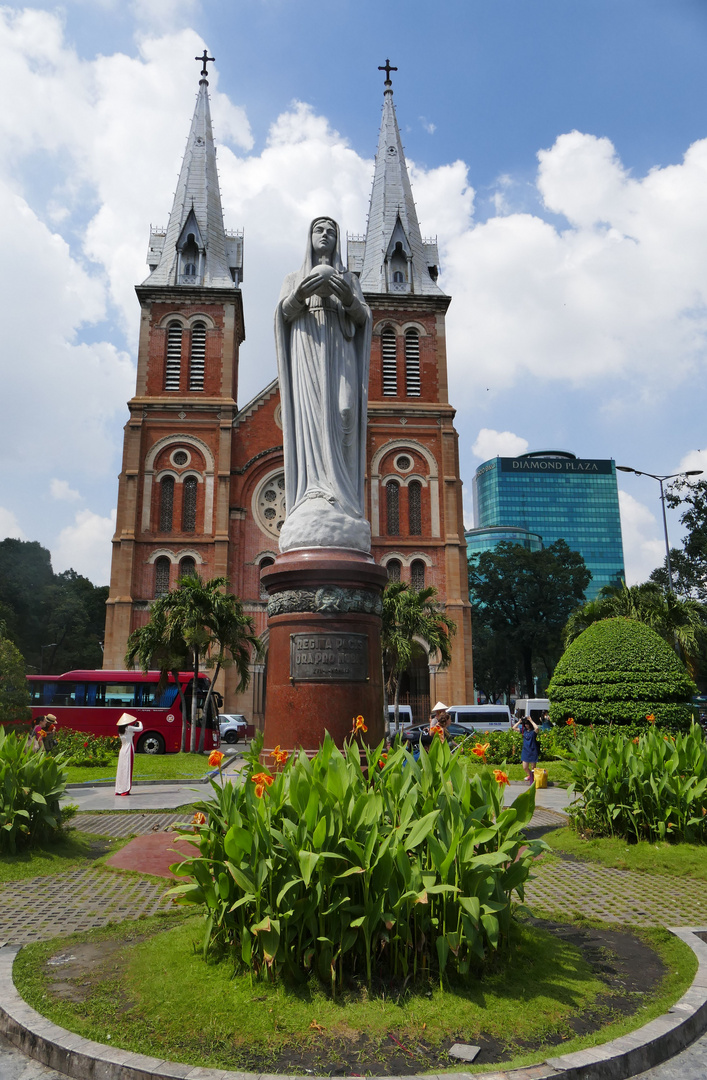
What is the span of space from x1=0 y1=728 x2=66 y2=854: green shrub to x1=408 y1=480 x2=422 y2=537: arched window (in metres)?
29.7

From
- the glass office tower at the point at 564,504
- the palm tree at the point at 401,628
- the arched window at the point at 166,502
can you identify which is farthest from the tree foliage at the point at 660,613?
the glass office tower at the point at 564,504

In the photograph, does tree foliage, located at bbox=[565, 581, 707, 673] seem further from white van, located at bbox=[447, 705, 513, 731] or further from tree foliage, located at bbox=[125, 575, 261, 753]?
tree foliage, located at bbox=[125, 575, 261, 753]

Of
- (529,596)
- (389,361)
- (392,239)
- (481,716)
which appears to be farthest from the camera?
(529,596)

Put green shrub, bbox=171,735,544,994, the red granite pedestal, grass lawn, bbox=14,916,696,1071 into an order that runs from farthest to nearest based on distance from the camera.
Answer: the red granite pedestal < green shrub, bbox=171,735,544,994 < grass lawn, bbox=14,916,696,1071

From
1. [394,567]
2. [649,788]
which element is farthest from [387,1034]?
[394,567]

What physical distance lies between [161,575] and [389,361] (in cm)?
1551

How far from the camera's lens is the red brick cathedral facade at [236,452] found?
111 feet

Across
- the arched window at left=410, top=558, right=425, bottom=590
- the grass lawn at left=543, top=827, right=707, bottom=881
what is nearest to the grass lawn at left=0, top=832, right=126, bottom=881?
the grass lawn at left=543, top=827, right=707, bottom=881

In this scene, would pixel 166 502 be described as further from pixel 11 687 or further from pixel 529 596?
pixel 529 596

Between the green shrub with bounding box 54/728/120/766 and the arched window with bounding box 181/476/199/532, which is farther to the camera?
the arched window with bounding box 181/476/199/532

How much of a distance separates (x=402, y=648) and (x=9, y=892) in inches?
A: 738

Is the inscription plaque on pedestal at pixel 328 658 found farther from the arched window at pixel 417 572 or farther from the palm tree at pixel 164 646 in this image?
the arched window at pixel 417 572

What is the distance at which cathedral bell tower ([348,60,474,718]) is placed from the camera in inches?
1366

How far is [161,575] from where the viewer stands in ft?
111
